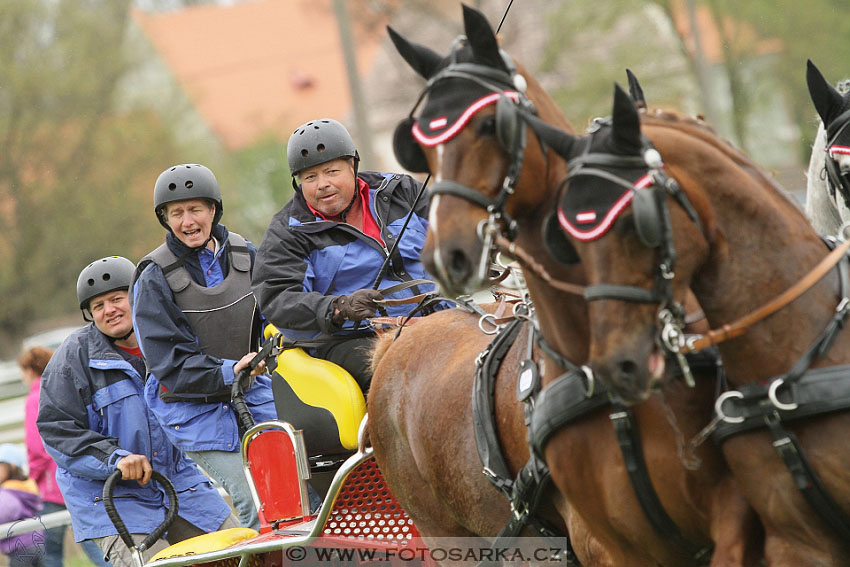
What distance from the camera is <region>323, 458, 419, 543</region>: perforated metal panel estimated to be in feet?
18.4

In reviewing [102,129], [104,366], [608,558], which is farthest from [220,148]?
[608,558]

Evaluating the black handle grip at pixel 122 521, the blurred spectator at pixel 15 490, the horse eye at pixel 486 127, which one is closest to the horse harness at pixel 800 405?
the horse eye at pixel 486 127

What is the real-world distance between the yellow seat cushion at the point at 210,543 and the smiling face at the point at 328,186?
172 cm

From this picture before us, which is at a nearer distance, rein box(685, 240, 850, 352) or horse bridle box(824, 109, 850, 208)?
rein box(685, 240, 850, 352)

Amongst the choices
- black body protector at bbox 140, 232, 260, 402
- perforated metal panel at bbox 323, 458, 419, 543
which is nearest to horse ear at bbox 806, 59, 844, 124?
perforated metal panel at bbox 323, 458, 419, 543

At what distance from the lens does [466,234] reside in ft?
11.4

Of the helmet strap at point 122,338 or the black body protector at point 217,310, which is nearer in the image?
the black body protector at point 217,310

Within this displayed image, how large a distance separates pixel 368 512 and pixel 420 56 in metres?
2.72

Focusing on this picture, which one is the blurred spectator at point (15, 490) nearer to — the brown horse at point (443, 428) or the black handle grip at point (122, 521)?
the black handle grip at point (122, 521)

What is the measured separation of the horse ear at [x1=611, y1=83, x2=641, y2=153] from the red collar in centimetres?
252

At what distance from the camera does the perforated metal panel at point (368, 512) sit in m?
5.61

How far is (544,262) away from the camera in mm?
3789

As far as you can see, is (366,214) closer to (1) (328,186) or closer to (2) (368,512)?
(1) (328,186)

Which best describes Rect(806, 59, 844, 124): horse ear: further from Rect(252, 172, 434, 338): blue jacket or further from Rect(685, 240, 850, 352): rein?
Rect(252, 172, 434, 338): blue jacket
